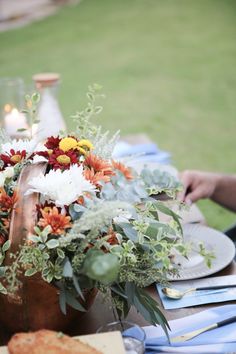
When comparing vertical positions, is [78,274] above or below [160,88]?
above

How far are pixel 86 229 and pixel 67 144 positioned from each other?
280mm

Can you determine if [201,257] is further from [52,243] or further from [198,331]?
[52,243]

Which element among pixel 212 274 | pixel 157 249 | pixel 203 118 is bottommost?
pixel 203 118

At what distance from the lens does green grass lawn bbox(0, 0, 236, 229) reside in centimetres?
513

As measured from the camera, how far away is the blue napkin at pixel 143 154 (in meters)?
2.18

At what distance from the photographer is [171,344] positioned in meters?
1.12

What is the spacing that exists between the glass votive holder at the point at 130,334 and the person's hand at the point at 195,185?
708 millimetres

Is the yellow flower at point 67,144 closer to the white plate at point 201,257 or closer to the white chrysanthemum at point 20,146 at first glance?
the white chrysanthemum at point 20,146

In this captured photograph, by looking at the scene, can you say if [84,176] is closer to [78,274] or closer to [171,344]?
[78,274]

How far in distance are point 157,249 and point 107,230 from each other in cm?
12

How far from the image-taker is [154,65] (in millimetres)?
7246

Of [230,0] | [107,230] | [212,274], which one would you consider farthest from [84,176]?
[230,0]

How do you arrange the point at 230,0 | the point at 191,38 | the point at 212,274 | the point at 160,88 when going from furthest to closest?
the point at 230,0
the point at 191,38
the point at 160,88
the point at 212,274

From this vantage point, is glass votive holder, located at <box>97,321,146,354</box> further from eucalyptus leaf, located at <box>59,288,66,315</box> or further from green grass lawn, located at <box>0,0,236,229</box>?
green grass lawn, located at <box>0,0,236,229</box>
